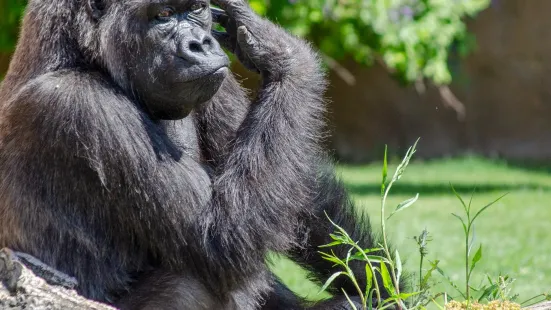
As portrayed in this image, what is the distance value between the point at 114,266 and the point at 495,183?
8.30 metres

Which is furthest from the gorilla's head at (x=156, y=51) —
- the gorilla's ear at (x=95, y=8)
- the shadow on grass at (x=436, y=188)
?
the shadow on grass at (x=436, y=188)

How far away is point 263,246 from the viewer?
128 inches

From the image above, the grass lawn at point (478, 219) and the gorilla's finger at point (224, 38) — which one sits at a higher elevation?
the gorilla's finger at point (224, 38)

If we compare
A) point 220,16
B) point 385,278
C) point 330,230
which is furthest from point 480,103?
point 385,278

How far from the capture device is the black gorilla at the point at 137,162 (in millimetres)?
3080

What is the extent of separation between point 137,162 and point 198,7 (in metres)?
0.68

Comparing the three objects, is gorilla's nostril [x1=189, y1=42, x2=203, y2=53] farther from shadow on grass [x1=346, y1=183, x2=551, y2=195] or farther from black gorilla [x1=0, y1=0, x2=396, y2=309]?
shadow on grass [x1=346, y1=183, x2=551, y2=195]

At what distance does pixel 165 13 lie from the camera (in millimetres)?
3299

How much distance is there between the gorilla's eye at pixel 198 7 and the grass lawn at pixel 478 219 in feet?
3.50

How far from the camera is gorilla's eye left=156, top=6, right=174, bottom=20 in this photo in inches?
129

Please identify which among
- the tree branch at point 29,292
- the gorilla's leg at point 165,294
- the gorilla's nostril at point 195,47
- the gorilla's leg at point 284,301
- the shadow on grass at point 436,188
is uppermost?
the gorilla's nostril at point 195,47

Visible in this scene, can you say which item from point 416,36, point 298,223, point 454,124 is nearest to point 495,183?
point 416,36

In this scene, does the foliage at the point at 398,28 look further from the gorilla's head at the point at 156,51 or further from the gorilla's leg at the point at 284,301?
the gorilla's head at the point at 156,51

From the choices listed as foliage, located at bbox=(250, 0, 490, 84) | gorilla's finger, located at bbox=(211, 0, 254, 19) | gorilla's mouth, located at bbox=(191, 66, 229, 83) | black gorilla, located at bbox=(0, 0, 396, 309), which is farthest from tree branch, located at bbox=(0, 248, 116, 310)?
foliage, located at bbox=(250, 0, 490, 84)
